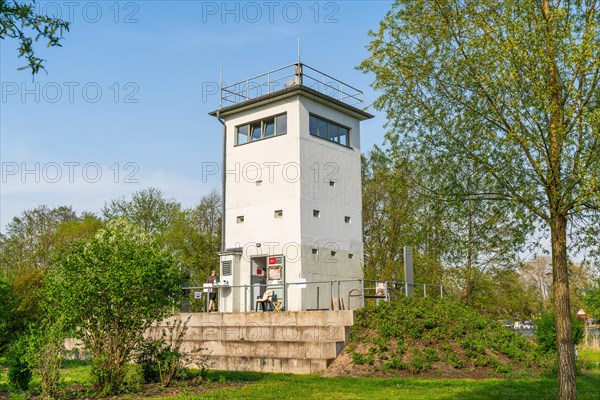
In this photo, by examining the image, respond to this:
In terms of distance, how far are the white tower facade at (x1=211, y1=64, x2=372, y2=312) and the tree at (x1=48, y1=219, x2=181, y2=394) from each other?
36.7 feet

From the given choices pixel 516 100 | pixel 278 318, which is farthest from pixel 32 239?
pixel 516 100

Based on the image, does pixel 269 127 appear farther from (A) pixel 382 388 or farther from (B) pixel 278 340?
(A) pixel 382 388

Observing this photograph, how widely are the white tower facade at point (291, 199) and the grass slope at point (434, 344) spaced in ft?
15.5

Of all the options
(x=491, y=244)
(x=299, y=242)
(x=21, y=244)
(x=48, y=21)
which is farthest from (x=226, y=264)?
(x=21, y=244)

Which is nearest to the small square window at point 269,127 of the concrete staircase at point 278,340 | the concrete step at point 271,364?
the concrete staircase at point 278,340

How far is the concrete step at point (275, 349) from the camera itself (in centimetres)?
1854

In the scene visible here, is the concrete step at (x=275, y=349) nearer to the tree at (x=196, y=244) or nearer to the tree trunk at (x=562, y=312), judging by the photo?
the tree trunk at (x=562, y=312)

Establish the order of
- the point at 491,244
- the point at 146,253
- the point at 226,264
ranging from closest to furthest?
1. the point at 491,244
2. the point at 146,253
3. the point at 226,264

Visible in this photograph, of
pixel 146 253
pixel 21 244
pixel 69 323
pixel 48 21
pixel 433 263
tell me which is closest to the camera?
pixel 48 21

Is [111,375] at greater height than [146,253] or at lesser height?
lesser

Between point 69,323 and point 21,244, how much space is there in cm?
4459

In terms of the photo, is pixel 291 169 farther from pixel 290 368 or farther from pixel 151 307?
pixel 151 307

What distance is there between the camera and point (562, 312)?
388 inches

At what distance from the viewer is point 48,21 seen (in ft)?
22.5
